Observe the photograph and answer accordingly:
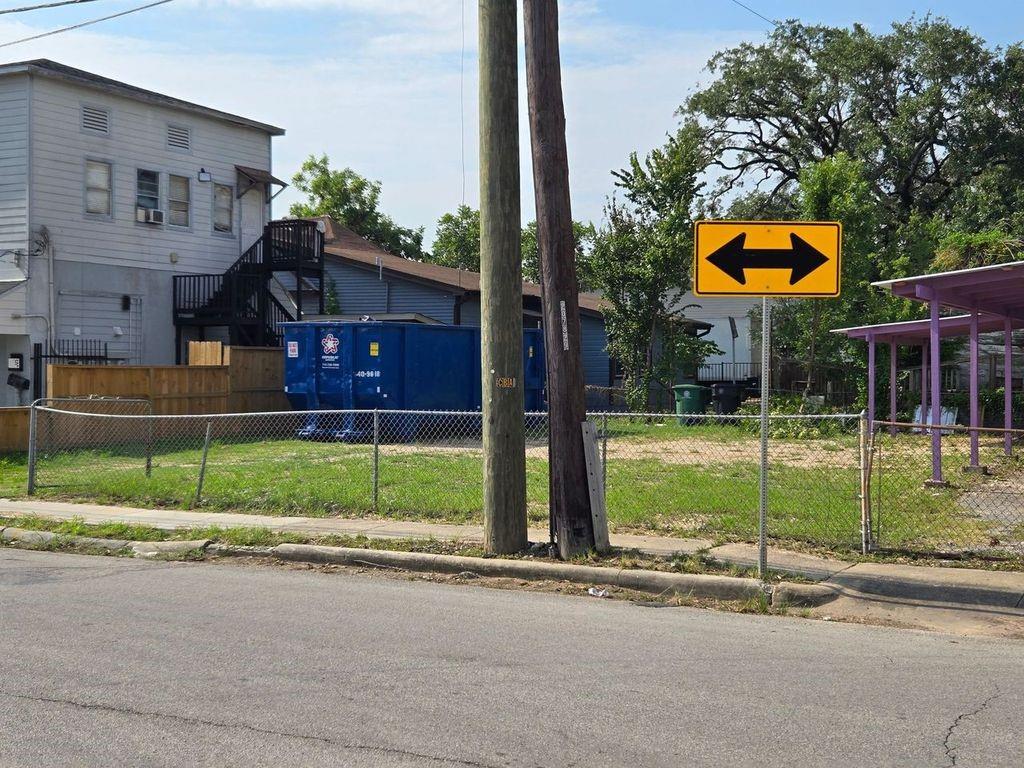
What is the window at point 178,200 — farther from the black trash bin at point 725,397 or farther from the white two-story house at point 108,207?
the black trash bin at point 725,397

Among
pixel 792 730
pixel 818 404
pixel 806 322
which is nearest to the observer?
pixel 792 730

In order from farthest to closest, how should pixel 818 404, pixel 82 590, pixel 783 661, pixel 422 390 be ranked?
pixel 818 404 → pixel 422 390 → pixel 82 590 → pixel 783 661

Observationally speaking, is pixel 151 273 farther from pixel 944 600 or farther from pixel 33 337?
pixel 944 600

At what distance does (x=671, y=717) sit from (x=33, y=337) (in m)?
22.6

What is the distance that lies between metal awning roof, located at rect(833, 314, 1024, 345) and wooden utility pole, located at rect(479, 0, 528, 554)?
12.7m

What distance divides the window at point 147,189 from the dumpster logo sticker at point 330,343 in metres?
7.73

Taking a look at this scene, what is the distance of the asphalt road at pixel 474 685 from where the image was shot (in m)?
5.04

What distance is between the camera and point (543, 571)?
9.49 m

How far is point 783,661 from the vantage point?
667 centimetres

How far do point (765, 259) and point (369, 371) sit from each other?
49.2 ft

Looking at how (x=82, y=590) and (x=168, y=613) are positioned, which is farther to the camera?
(x=82, y=590)

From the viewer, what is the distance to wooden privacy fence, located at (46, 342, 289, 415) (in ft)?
68.3

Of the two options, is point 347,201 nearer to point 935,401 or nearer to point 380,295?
point 380,295

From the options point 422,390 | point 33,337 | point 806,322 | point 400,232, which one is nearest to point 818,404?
point 806,322
